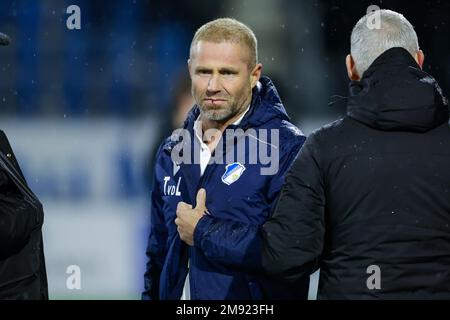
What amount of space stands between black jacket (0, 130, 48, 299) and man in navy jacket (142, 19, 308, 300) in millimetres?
486

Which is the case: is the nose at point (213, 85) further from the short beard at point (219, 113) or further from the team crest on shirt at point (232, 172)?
the team crest on shirt at point (232, 172)

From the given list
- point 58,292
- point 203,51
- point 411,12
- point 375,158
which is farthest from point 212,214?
point 411,12

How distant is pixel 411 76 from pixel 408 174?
0.26 m

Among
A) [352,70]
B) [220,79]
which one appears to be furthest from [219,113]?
[352,70]

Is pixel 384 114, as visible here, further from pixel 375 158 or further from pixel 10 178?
pixel 10 178

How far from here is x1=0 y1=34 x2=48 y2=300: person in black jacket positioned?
265 cm

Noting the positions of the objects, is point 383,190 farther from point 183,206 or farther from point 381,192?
point 183,206

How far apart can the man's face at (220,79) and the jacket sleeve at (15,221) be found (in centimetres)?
72

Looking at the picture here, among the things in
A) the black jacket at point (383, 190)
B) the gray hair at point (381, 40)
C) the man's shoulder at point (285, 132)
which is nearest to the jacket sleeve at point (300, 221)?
the black jacket at point (383, 190)

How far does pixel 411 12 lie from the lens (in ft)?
17.6

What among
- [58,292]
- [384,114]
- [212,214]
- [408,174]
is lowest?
[58,292]

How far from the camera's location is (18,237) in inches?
105
